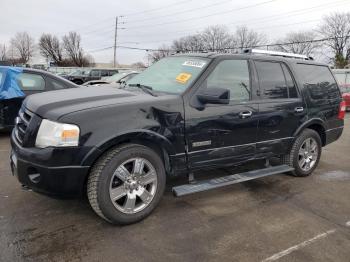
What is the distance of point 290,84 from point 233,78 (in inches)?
Result: 44.2

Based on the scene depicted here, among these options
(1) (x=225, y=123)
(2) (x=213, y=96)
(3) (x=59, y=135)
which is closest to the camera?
(3) (x=59, y=135)

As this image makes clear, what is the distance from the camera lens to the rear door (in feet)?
14.8

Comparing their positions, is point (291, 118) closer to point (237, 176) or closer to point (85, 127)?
point (237, 176)

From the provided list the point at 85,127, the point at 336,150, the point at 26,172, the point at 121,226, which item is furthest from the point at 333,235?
the point at 336,150

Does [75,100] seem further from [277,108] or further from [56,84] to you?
[56,84]

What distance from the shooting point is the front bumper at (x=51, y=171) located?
3090 millimetres

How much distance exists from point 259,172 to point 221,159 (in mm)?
806

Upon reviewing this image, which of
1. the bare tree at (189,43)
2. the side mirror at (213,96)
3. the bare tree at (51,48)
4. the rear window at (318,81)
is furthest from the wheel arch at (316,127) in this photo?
the bare tree at (51,48)

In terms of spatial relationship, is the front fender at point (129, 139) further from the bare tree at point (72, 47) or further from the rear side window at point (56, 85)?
the bare tree at point (72, 47)

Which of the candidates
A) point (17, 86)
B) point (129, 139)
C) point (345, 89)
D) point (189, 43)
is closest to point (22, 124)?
point (129, 139)

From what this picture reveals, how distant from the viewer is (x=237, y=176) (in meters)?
4.43

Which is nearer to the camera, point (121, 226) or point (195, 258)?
point (195, 258)

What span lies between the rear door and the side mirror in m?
0.80

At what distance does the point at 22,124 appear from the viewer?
3586 millimetres
